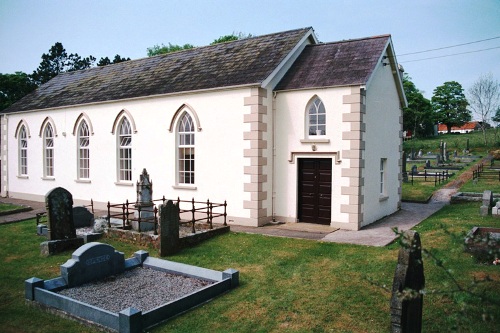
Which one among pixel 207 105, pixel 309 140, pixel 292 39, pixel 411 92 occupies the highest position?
pixel 411 92

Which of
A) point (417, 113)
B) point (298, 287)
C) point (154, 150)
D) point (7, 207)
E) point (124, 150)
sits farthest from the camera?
point (417, 113)

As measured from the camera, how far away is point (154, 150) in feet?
60.7

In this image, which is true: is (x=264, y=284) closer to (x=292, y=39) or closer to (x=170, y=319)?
(x=170, y=319)

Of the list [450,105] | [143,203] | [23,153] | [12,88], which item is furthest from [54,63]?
[450,105]

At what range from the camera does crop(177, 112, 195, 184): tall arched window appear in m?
17.4

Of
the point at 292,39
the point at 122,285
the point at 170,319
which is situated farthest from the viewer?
the point at 292,39

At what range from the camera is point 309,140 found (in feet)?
50.0

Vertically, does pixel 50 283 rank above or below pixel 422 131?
below

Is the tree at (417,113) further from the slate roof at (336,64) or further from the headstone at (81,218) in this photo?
the headstone at (81,218)

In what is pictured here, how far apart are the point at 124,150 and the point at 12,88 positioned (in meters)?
36.2

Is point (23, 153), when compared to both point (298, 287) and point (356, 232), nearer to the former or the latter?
point (356, 232)

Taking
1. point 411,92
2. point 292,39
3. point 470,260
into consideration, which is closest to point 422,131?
point 411,92

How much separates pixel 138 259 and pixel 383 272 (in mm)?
6423

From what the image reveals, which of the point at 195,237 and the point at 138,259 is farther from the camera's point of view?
the point at 195,237
